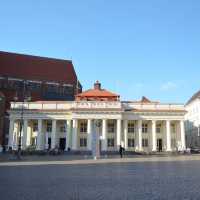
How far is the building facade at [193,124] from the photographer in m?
84.0

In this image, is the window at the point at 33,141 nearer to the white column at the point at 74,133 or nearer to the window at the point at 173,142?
the white column at the point at 74,133

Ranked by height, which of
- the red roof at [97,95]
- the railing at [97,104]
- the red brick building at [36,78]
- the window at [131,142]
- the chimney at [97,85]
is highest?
the red brick building at [36,78]

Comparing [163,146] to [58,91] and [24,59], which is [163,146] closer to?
[58,91]

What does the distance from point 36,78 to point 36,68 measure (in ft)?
11.5

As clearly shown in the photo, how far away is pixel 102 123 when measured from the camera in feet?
221

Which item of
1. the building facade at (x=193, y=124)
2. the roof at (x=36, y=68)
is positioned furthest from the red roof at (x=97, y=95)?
the roof at (x=36, y=68)

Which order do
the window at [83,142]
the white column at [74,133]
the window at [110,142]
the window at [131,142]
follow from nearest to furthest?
the white column at [74,133]
the window at [83,142]
the window at [110,142]
the window at [131,142]

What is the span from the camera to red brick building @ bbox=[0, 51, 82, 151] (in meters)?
89.9

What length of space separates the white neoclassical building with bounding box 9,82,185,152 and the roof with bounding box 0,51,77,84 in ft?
80.6

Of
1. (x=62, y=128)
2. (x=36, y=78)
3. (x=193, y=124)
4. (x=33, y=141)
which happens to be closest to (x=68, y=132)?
(x=62, y=128)

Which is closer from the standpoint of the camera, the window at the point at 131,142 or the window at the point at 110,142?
the window at the point at 110,142

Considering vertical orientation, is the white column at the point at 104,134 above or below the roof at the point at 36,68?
below

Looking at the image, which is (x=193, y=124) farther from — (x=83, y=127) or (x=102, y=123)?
(x=83, y=127)

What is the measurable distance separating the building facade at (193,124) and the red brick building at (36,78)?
34791 millimetres
